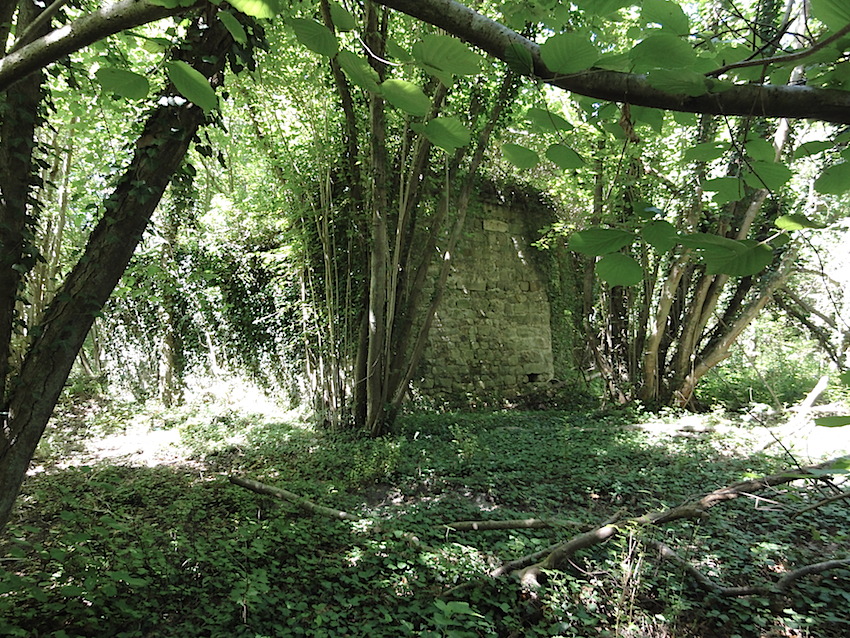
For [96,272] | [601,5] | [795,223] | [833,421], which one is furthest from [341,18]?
[96,272]

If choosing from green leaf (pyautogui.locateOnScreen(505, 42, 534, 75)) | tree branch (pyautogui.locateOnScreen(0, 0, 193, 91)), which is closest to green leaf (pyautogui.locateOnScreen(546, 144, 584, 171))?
green leaf (pyautogui.locateOnScreen(505, 42, 534, 75))

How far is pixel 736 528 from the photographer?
9.31 feet

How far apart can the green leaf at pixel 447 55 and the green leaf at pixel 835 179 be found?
636 millimetres

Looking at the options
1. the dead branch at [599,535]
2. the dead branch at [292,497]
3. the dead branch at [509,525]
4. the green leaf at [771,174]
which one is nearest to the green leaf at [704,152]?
the green leaf at [771,174]

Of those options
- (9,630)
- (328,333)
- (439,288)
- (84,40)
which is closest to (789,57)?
(84,40)

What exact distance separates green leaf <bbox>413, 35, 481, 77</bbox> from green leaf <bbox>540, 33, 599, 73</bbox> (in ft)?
0.34

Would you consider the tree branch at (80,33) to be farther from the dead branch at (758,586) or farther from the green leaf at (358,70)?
the dead branch at (758,586)

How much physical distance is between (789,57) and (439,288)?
192 inches

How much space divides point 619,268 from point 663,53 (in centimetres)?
33

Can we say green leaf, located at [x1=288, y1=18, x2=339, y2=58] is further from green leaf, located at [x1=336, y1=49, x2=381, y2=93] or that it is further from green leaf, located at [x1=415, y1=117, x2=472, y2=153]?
green leaf, located at [x1=415, y1=117, x2=472, y2=153]

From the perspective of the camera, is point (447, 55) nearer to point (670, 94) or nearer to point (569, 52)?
point (569, 52)

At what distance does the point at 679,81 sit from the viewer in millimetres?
714

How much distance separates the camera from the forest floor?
1.88 metres

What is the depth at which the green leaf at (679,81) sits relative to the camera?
2.32 ft
